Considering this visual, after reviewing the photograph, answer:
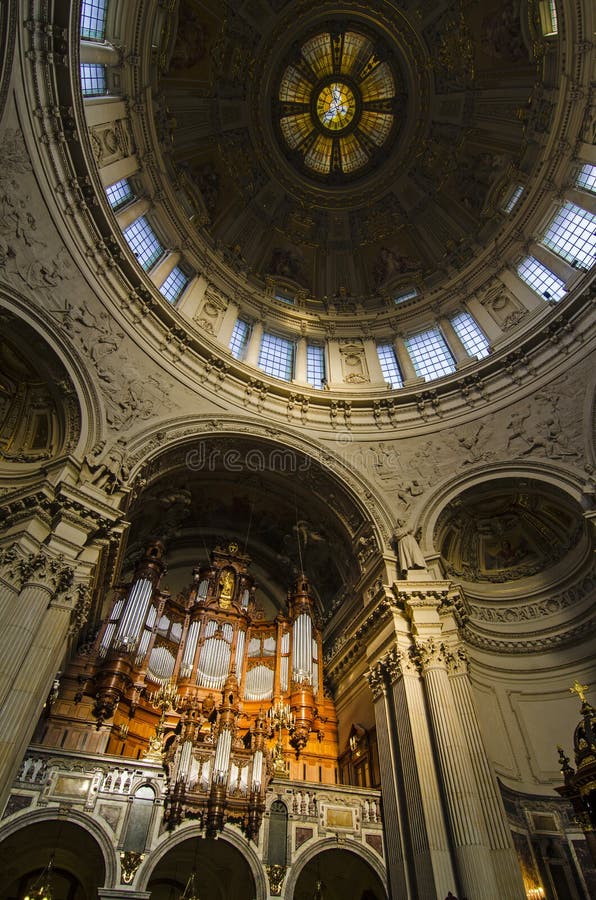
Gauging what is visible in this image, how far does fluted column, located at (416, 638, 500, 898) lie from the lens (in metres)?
9.06

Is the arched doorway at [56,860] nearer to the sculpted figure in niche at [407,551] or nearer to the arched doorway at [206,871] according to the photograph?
the arched doorway at [206,871]

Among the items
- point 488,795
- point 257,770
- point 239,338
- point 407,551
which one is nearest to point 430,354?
point 239,338

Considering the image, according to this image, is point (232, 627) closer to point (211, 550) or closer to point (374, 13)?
point (211, 550)

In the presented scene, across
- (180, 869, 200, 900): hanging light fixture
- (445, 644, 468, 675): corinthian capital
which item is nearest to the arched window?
(180, 869, 200, 900): hanging light fixture

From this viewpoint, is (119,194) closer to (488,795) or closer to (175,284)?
(175,284)

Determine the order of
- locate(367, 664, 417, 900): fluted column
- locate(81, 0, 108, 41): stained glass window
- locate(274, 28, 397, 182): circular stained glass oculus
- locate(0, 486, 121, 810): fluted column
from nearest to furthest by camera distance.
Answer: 1. locate(0, 486, 121, 810): fluted column
2. locate(367, 664, 417, 900): fluted column
3. locate(81, 0, 108, 41): stained glass window
4. locate(274, 28, 397, 182): circular stained glass oculus

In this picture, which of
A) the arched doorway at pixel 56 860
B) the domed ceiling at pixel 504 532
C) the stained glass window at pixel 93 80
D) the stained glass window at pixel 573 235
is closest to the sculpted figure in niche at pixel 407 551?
the domed ceiling at pixel 504 532

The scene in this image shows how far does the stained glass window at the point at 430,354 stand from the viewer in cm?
2025

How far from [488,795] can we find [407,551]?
234 inches

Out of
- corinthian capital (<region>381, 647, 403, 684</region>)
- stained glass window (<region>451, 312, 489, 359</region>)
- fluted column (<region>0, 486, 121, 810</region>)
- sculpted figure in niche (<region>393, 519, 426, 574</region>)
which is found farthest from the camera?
stained glass window (<region>451, 312, 489, 359</region>)

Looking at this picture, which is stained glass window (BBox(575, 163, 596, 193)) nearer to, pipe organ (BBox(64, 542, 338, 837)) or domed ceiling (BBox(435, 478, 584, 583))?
domed ceiling (BBox(435, 478, 584, 583))

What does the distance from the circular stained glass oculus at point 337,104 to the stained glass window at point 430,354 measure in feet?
35.9

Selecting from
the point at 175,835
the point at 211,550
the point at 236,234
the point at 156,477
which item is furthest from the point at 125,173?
the point at 175,835

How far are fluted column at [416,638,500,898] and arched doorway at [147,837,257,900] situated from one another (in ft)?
13.8
